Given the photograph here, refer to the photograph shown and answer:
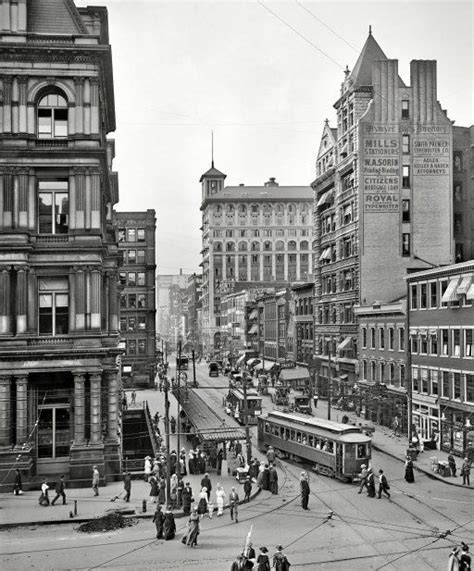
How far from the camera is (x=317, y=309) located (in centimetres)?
8038

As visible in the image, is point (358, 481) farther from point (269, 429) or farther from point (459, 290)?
point (459, 290)

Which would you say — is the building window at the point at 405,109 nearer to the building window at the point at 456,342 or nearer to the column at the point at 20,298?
the building window at the point at 456,342

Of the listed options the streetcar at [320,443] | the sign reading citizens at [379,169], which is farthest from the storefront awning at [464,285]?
the sign reading citizens at [379,169]

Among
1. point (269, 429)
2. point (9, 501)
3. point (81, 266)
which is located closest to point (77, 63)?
point (81, 266)

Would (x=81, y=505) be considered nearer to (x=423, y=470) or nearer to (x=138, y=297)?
(x=423, y=470)

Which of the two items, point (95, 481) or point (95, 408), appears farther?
point (95, 408)

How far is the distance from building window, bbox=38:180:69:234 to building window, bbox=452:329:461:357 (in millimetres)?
24432

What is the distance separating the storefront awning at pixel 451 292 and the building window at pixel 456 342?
198cm

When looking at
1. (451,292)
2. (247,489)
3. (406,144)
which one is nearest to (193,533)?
(247,489)

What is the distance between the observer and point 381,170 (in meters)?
65.5

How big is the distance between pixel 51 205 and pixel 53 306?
5009 millimetres

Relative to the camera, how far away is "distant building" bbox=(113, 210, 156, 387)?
3410 inches

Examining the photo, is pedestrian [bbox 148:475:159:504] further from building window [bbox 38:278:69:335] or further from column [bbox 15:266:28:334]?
column [bbox 15:266:28:334]

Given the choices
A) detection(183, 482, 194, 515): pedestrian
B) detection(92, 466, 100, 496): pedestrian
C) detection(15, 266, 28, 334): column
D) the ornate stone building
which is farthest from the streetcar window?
→ the ornate stone building
